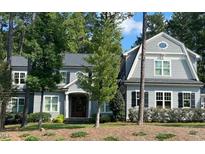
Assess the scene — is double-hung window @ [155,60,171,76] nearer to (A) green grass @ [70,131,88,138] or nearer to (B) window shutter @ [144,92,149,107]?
(B) window shutter @ [144,92,149,107]

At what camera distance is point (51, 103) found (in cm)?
3388

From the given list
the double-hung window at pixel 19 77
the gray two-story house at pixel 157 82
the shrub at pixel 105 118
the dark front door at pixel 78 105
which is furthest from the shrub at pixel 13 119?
the shrub at pixel 105 118

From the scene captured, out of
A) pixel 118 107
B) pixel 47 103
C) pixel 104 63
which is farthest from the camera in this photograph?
pixel 47 103

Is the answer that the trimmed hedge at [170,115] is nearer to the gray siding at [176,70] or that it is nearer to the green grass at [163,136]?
the gray siding at [176,70]

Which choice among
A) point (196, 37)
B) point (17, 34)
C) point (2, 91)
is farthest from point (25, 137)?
point (196, 37)

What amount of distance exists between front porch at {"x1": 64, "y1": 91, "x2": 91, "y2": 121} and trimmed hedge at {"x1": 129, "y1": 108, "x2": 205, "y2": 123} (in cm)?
583

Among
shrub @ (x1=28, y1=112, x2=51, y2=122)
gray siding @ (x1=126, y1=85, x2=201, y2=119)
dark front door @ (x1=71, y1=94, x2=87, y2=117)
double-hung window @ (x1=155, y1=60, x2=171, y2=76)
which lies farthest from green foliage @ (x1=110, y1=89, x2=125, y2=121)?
shrub @ (x1=28, y1=112, x2=51, y2=122)

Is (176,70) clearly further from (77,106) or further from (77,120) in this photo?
(77,106)

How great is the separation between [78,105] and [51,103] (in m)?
2.32

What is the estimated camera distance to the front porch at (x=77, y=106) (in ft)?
109

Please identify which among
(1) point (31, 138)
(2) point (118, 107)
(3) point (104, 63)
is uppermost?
(3) point (104, 63)

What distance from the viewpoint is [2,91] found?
2067 centimetres

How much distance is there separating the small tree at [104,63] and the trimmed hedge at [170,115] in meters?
7.55

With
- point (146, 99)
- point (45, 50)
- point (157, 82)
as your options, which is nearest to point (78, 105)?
point (146, 99)
